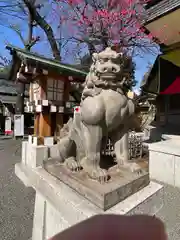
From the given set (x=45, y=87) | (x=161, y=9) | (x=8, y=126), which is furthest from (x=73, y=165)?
(x=8, y=126)

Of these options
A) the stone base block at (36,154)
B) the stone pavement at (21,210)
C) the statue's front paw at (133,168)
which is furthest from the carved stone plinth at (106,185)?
the stone base block at (36,154)

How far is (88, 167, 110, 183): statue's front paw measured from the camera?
1.22m

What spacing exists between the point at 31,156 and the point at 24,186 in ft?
1.88

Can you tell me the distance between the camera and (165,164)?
3.43 meters

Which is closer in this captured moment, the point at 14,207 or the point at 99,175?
the point at 99,175

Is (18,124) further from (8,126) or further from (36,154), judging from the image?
(36,154)

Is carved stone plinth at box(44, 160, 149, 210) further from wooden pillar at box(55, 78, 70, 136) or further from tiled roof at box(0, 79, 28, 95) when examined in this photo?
tiled roof at box(0, 79, 28, 95)

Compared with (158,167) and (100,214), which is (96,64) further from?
(158,167)

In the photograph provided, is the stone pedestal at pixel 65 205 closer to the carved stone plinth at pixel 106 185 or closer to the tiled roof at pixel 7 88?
the carved stone plinth at pixel 106 185

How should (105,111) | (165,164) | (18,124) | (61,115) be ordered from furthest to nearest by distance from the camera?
(18,124)
(61,115)
(165,164)
(105,111)

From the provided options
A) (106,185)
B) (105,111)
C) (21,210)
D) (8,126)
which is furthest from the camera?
(8,126)

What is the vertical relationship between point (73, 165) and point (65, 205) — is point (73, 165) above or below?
above

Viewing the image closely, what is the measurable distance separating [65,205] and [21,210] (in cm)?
180

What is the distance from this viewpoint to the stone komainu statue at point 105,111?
1.30 meters
